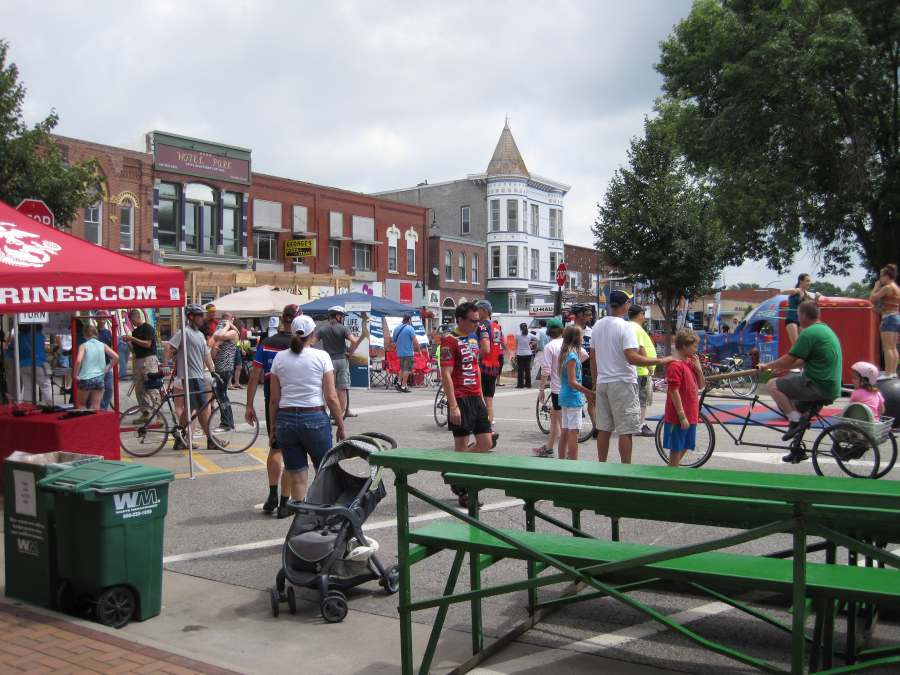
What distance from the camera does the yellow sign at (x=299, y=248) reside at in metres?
40.6

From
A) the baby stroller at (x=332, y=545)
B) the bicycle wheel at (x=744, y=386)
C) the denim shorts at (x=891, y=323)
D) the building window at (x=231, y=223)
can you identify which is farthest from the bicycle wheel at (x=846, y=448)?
the building window at (x=231, y=223)


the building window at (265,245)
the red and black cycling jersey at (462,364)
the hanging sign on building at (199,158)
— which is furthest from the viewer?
the building window at (265,245)

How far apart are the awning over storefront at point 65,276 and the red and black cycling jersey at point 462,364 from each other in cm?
305

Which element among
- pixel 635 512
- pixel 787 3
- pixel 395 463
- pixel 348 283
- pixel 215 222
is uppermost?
pixel 787 3

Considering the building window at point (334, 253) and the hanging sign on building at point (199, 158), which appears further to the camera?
the building window at point (334, 253)

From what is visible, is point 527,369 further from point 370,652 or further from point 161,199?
point 161,199

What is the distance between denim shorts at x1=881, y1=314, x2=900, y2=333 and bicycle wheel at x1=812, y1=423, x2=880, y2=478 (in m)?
6.58

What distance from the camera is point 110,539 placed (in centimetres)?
468

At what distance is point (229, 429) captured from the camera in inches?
450

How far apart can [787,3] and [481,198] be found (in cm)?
3485

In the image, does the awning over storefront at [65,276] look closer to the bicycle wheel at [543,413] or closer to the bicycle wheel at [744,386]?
the bicycle wheel at [543,413]

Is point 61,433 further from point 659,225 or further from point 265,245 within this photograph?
point 265,245

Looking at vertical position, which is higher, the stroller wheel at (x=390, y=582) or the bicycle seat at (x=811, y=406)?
the bicycle seat at (x=811, y=406)

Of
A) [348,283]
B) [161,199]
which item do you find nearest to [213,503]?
[161,199]
